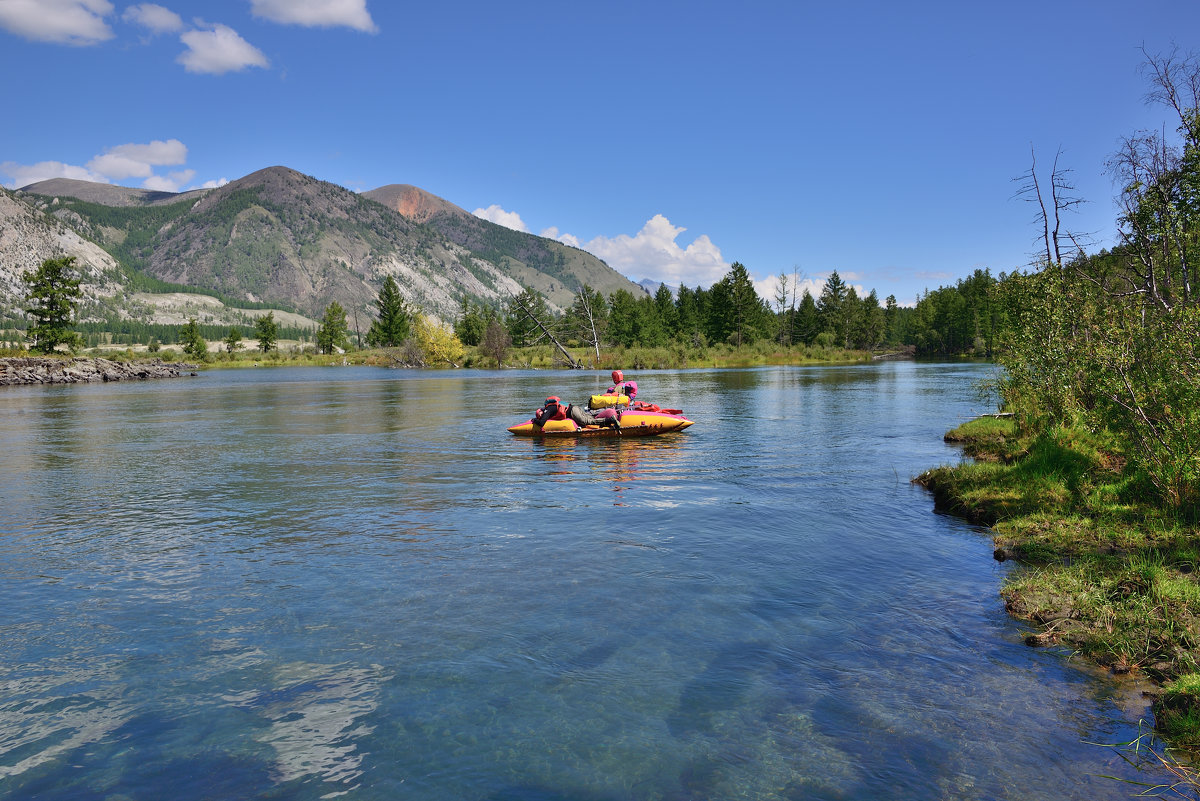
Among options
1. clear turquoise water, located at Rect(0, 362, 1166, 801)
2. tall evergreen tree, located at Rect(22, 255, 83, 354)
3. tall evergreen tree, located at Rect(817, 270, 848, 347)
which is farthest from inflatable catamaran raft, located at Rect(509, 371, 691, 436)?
tall evergreen tree, located at Rect(817, 270, 848, 347)

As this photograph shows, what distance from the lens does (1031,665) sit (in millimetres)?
7195

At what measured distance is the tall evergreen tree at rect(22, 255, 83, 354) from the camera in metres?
69.1

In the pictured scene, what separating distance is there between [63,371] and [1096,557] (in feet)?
262

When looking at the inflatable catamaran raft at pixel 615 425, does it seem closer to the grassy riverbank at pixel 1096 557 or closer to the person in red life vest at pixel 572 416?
the person in red life vest at pixel 572 416

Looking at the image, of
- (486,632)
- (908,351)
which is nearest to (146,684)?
(486,632)

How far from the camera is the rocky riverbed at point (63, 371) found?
2355 inches

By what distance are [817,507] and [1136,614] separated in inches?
282

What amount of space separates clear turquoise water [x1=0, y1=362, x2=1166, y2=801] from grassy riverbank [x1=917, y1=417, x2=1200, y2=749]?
45 centimetres

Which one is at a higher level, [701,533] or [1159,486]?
[1159,486]

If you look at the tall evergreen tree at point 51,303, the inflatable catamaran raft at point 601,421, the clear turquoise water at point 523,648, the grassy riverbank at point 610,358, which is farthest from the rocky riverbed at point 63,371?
the inflatable catamaran raft at point 601,421

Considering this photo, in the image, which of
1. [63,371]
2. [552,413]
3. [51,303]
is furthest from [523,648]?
[51,303]

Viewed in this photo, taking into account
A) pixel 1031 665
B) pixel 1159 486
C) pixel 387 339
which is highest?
pixel 387 339

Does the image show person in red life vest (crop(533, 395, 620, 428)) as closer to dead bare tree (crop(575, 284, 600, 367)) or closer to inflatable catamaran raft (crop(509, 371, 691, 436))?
inflatable catamaran raft (crop(509, 371, 691, 436))

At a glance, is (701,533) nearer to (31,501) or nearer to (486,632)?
(486,632)
